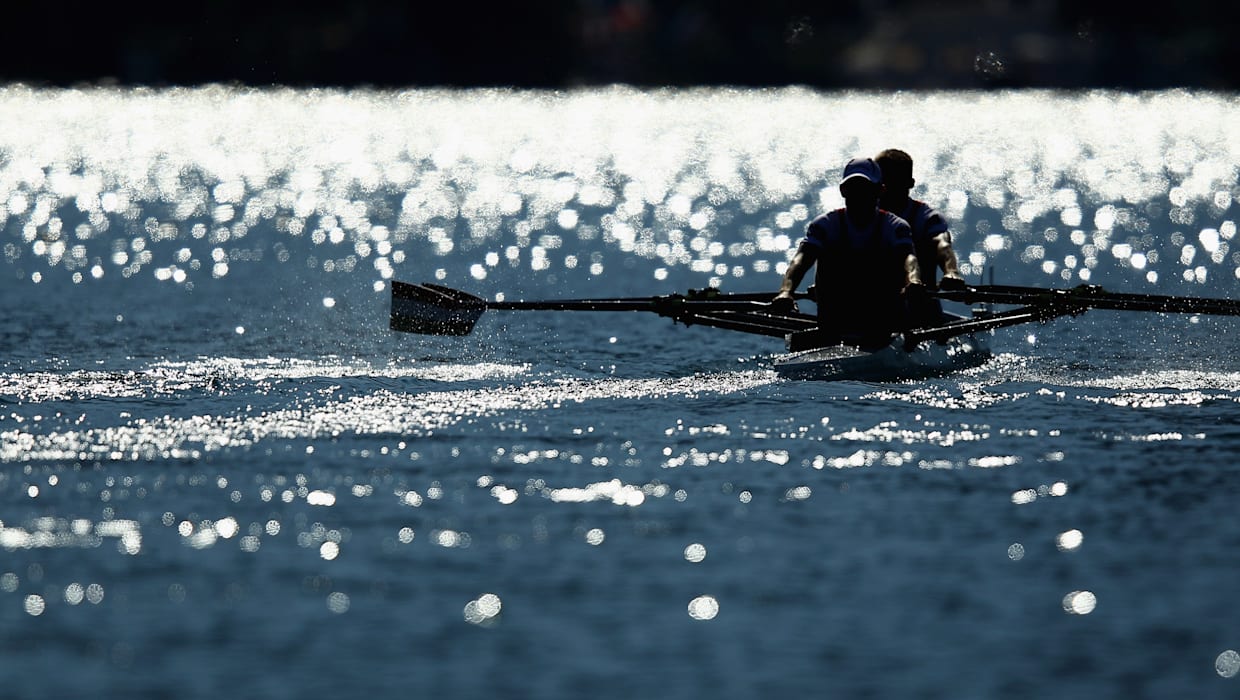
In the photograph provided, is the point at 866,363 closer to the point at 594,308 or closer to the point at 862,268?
the point at 862,268

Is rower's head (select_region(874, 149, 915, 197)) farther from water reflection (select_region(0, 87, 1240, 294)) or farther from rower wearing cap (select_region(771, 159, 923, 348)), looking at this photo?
water reflection (select_region(0, 87, 1240, 294))

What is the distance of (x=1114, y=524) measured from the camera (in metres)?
16.8

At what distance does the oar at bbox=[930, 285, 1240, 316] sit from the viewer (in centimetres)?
2486

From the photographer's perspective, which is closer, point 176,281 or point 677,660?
point 677,660

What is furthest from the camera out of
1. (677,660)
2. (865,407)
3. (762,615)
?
(865,407)

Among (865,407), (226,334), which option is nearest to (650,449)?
(865,407)

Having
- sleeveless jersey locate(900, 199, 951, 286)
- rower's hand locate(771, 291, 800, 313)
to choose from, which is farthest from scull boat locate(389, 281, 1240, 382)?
sleeveless jersey locate(900, 199, 951, 286)

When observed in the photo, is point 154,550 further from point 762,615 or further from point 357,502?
point 762,615

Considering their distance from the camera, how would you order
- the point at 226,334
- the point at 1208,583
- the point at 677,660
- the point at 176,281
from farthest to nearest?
the point at 176,281, the point at 226,334, the point at 1208,583, the point at 677,660

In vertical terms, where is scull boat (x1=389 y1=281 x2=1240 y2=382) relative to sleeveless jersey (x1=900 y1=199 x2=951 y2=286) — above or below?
below

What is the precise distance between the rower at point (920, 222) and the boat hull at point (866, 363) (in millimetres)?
1083

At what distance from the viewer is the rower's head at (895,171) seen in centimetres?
2566

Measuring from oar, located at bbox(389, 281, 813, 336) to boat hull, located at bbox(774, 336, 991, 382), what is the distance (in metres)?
0.83

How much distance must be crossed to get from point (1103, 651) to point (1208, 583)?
199 centimetres
